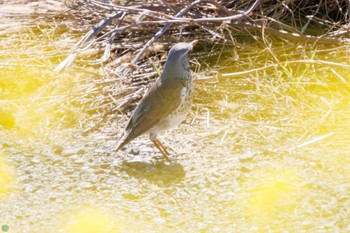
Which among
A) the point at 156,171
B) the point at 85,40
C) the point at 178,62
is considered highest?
the point at 178,62

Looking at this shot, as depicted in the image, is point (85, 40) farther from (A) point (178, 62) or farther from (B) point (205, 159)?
(B) point (205, 159)

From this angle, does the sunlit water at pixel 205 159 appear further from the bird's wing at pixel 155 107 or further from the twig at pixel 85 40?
the bird's wing at pixel 155 107

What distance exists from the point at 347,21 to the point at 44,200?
2.94 metres

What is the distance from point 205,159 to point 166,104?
15.5 inches

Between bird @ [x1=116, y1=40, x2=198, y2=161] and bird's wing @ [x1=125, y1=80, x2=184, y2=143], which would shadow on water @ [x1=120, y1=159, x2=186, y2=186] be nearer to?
bird @ [x1=116, y1=40, x2=198, y2=161]

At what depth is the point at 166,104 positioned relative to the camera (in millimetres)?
4277

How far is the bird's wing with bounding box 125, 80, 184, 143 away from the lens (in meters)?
4.26

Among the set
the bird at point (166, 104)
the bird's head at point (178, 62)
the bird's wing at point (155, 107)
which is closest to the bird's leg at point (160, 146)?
the bird at point (166, 104)

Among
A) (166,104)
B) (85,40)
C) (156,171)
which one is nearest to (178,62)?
(166,104)

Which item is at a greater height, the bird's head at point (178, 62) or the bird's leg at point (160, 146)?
the bird's head at point (178, 62)

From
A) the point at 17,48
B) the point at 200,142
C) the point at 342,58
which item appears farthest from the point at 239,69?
the point at 17,48

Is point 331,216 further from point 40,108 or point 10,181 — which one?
point 40,108

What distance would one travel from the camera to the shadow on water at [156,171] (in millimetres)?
4141

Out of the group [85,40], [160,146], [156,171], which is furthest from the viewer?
[85,40]
